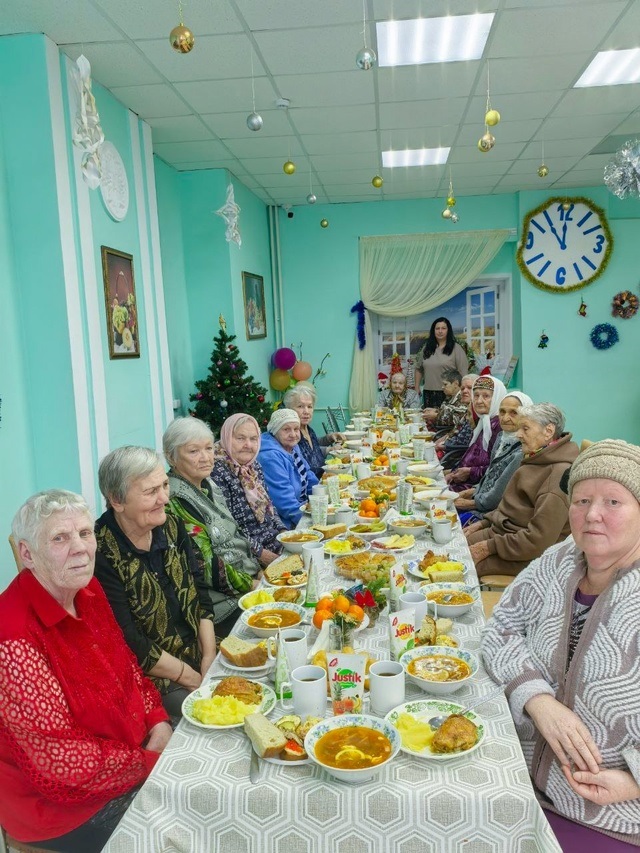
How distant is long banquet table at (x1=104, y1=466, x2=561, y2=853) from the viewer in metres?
1.28

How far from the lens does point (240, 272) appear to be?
24.2 feet

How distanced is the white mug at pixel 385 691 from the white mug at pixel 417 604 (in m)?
0.40

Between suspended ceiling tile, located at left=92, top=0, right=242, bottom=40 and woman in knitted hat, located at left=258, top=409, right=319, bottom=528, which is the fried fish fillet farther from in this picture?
suspended ceiling tile, located at left=92, top=0, right=242, bottom=40

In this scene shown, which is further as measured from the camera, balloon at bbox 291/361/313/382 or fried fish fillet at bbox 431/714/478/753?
balloon at bbox 291/361/313/382

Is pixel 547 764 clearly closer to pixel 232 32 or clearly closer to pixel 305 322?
pixel 232 32

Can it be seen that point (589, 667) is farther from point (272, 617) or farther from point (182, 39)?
point (182, 39)

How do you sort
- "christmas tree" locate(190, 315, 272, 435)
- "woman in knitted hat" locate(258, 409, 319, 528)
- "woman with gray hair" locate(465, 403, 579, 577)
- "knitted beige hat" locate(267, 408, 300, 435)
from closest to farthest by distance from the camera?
"woman with gray hair" locate(465, 403, 579, 577) → "woman in knitted hat" locate(258, 409, 319, 528) → "knitted beige hat" locate(267, 408, 300, 435) → "christmas tree" locate(190, 315, 272, 435)

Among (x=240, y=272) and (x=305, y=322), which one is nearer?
(x=240, y=272)

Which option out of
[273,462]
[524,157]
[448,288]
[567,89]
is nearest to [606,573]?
[273,462]

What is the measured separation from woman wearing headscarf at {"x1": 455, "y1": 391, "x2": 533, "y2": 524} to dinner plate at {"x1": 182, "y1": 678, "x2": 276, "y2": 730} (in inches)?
98.1

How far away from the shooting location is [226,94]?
475 centimetres

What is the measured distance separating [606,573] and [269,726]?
2.93ft

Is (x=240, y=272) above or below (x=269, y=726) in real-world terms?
above

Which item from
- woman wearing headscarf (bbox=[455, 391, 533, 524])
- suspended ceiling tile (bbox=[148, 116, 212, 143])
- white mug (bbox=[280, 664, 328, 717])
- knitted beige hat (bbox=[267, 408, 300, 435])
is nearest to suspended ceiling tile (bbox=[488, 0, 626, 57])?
woman wearing headscarf (bbox=[455, 391, 533, 524])
